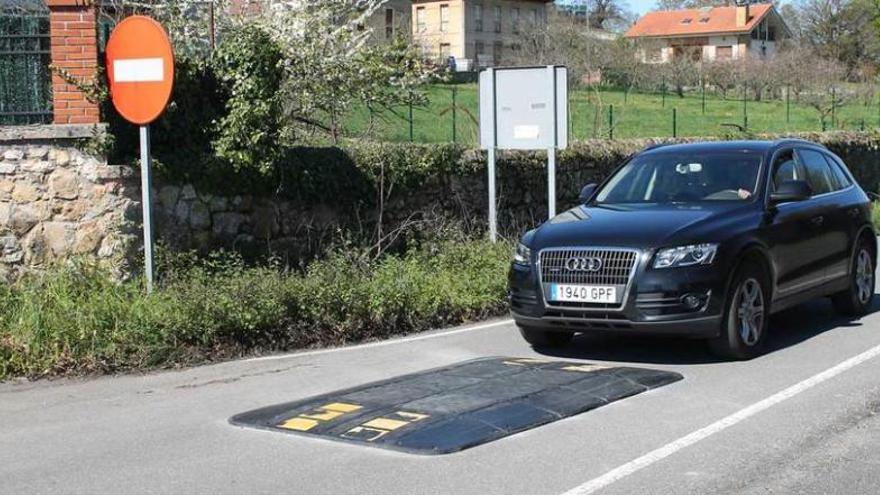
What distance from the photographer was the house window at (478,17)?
81.4 m

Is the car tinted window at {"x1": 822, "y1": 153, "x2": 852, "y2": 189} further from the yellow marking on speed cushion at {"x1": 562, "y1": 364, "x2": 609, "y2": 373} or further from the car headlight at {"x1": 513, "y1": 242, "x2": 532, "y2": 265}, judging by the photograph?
the yellow marking on speed cushion at {"x1": 562, "y1": 364, "x2": 609, "y2": 373}

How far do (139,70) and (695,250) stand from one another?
5028 mm

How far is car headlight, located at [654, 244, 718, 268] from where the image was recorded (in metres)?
8.30

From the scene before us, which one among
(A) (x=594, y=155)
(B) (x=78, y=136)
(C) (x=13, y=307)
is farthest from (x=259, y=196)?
(A) (x=594, y=155)

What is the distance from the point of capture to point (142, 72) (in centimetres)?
965

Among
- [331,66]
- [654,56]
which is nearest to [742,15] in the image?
[654,56]

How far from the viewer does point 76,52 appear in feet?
35.3

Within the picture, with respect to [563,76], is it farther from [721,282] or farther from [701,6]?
[701,6]

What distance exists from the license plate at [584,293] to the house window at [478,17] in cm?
7465

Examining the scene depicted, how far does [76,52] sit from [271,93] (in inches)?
82.4

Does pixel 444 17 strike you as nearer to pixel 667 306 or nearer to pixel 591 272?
pixel 591 272

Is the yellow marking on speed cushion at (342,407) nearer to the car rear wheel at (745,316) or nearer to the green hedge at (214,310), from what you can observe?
the green hedge at (214,310)

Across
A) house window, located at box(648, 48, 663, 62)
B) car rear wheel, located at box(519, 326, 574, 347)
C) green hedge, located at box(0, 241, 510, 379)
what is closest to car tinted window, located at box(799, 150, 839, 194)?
car rear wheel, located at box(519, 326, 574, 347)

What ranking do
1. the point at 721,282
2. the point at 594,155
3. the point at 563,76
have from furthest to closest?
the point at 594,155, the point at 563,76, the point at 721,282
